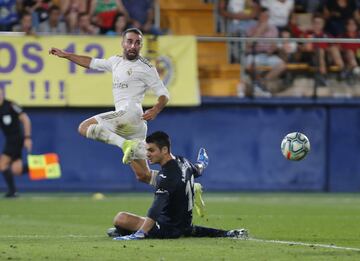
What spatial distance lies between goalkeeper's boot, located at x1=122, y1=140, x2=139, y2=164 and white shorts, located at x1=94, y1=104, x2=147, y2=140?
0.36 meters

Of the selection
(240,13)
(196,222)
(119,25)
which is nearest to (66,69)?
(119,25)

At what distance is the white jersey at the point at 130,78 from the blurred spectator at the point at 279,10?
1050cm

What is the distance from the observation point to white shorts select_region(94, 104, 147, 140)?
14.9 metres

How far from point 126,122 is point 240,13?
34.6 ft

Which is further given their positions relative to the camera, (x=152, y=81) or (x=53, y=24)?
(x=53, y=24)

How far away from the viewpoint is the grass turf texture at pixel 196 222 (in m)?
10.8

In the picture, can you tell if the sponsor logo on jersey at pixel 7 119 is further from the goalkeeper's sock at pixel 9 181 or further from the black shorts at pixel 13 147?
the goalkeeper's sock at pixel 9 181

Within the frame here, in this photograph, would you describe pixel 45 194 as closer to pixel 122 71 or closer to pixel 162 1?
pixel 162 1

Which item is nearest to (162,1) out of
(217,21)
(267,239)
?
(217,21)

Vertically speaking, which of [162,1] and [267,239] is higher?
[162,1]

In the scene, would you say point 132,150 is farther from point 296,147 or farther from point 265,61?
point 265,61

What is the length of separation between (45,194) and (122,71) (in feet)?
28.7

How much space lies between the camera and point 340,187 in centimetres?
2464

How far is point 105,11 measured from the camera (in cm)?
2412
